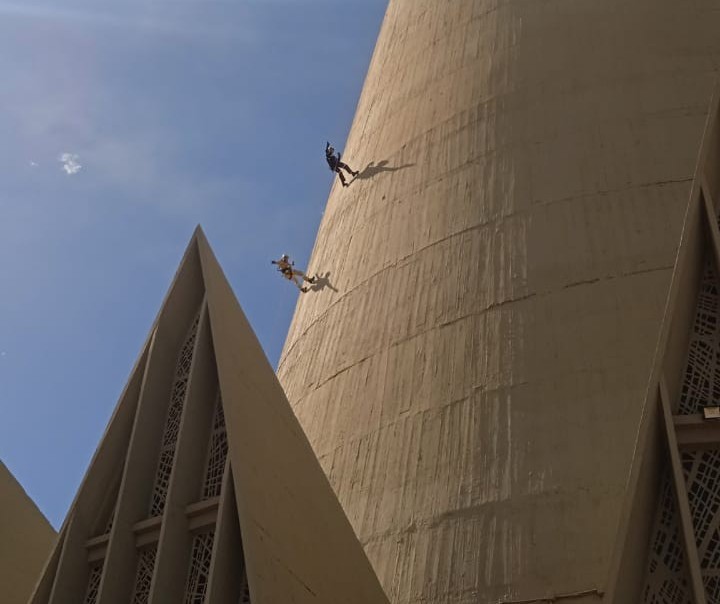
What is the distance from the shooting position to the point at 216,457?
9.28 meters

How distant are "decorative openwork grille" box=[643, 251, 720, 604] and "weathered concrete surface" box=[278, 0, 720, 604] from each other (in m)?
0.85

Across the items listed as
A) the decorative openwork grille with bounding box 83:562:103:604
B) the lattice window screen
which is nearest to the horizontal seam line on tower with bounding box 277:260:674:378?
the lattice window screen

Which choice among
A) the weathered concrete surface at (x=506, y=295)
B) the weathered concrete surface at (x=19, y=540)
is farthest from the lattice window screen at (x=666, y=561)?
the weathered concrete surface at (x=19, y=540)

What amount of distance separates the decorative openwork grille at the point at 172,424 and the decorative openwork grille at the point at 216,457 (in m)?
0.38

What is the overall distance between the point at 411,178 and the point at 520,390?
457 cm

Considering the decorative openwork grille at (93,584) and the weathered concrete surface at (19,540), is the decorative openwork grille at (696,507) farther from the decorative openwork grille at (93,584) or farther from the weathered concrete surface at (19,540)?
the weathered concrete surface at (19,540)

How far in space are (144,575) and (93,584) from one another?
701 mm

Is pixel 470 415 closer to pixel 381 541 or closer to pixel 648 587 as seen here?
pixel 381 541

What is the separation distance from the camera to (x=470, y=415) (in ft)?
33.8

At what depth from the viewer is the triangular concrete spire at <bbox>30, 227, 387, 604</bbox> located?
815 centimetres

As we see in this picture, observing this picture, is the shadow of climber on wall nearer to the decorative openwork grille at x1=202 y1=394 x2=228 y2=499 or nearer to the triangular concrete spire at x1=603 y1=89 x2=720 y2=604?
the decorative openwork grille at x1=202 y1=394 x2=228 y2=499

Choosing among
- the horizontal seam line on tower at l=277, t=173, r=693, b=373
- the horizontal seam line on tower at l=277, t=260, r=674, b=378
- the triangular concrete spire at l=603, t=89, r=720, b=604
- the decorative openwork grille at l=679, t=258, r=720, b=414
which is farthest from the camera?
the horizontal seam line on tower at l=277, t=173, r=693, b=373

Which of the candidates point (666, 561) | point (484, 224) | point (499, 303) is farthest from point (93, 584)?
point (484, 224)

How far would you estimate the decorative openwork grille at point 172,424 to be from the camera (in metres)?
9.65
